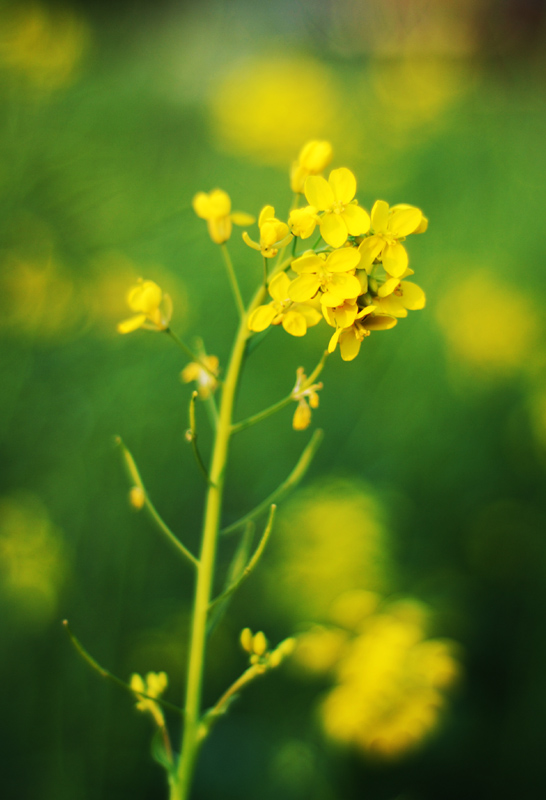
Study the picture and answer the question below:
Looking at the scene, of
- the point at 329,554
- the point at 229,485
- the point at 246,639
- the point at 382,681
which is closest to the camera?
the point at 246,639

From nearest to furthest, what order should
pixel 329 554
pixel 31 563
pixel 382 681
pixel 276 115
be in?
pixel 382 681 → pixel 31 563 → pixel 329 554 → pixel 276 115

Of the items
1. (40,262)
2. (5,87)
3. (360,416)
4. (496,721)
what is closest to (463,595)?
(496,721)

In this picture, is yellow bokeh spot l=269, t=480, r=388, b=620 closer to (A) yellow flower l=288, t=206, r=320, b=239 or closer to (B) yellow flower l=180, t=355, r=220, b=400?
(B) yellow flower l=180, t=355, r=220, b=400

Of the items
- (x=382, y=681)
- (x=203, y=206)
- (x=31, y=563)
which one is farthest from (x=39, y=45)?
(x=382, y=681)

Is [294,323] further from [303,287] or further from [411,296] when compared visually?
[411,296]

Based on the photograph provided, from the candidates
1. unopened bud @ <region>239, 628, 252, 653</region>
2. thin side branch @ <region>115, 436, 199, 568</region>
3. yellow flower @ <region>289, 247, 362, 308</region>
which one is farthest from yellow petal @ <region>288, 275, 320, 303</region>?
unopened bud @ <region>239, 628, 252, 653</region>

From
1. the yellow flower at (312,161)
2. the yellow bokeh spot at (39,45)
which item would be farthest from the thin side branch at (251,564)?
the yellow bokeh spot at (39,45)
